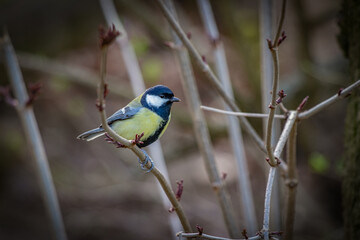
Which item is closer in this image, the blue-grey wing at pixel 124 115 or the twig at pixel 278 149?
the twig at pixel 278 149

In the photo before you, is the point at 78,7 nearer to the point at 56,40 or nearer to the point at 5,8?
the point at 56,40

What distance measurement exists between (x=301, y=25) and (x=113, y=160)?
11.2ft

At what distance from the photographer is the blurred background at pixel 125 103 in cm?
407

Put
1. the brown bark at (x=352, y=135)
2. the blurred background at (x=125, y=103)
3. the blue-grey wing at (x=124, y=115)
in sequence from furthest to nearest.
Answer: the blurred background at (x=125, y=103) < the blue-grey wing at (x=124, y=115) < the brown bark at (x=352, y=135)

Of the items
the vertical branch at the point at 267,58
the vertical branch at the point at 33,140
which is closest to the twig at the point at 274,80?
the vertical branch at the point at 267,58

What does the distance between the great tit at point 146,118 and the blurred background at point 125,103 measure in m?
1.23

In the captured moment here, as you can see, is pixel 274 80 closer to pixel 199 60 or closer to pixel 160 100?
pixel 199 60

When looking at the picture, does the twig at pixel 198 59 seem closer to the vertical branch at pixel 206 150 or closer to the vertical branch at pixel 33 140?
the vertical branch at pixel 206 150

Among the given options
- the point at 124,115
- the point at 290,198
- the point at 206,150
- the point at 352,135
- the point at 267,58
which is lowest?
the point at 290,198

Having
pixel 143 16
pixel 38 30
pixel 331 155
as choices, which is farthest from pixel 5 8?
pixel 331 155

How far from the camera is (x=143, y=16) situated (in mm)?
3902

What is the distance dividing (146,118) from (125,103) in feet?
8.72

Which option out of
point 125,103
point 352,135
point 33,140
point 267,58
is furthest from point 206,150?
point 125,103

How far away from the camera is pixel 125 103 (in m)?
5.04
